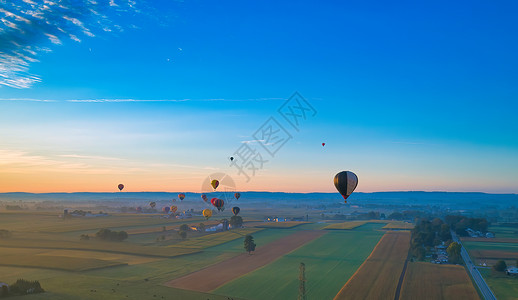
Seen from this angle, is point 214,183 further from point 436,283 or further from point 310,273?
point 436,283

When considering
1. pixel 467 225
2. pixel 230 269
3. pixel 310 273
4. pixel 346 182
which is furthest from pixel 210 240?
pixel 467 225

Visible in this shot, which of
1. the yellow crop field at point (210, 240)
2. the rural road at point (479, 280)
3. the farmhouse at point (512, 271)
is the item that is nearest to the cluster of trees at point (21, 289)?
the yellow crop field at point (210, 240)

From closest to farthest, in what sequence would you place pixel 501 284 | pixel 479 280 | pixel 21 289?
1. pixel 21 289
2. pixel 501 284
3. pixel 479 280

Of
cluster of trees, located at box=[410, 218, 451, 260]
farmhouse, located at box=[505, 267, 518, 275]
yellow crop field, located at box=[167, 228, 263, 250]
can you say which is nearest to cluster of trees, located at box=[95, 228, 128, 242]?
yellow crop field, located at box=[167, 228, 263, 250]

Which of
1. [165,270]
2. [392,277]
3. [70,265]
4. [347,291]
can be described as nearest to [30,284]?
[70,265]

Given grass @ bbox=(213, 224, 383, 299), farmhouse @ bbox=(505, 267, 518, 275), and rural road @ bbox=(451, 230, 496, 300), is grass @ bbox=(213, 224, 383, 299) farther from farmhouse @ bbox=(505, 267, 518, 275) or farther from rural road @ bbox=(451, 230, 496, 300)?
farmhouse @ bbox=(505, 267, 518, 275)

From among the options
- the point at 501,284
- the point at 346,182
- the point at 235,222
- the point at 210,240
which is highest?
the point at 346,182
